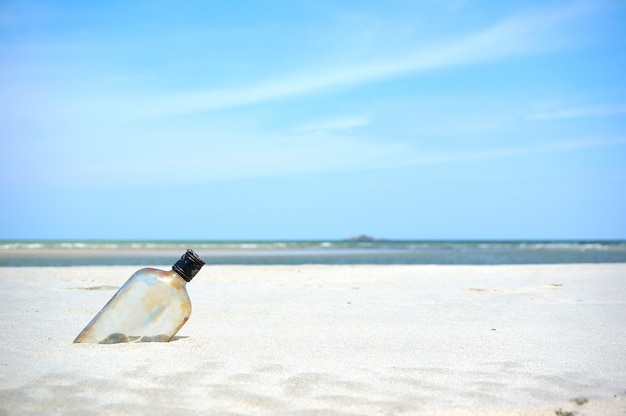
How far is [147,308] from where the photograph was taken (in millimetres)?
3957

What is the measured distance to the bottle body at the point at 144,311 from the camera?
3.90 metres

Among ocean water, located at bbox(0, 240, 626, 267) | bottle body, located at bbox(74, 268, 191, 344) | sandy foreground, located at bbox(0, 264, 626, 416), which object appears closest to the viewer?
sandy foreground, located at bbox(0, 264, 626, 416)

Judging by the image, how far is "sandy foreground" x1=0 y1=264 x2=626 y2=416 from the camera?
110 inches

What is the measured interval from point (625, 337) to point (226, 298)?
4.61m

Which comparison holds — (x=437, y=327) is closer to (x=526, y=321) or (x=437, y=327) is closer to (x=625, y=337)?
(x=526, y=321)

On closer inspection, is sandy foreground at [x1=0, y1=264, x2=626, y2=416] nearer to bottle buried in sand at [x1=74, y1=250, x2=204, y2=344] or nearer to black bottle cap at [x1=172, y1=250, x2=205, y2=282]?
bottle buried in sand at [x1=74, y1=250, x2=204, y2=344]

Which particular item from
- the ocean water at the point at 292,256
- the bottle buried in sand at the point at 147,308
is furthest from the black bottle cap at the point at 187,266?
the ocean water at the point at 292,256

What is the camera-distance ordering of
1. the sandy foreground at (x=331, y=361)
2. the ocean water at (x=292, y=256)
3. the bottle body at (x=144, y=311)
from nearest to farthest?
the sandy foreground at (x=331, y=361)
the bottle body at (x=144, y=311)
the ocean water at (x=292, y=256)

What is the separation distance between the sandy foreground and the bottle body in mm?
126

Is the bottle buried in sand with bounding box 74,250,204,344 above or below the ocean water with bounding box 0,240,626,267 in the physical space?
above

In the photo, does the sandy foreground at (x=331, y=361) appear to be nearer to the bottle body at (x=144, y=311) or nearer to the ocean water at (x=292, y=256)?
the bottle body at (x=144, y=311)

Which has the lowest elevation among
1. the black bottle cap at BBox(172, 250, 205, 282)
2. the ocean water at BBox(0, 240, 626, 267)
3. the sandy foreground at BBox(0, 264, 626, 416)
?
the ocean water at BBox(0, 240, 626, 267)

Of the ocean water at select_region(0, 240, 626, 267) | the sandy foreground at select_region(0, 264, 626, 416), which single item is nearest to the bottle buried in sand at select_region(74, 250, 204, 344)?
the sandy foreground at select_region(0, 264, 626, 416)

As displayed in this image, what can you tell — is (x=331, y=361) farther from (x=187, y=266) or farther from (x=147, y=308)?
(x=147, y=308)
